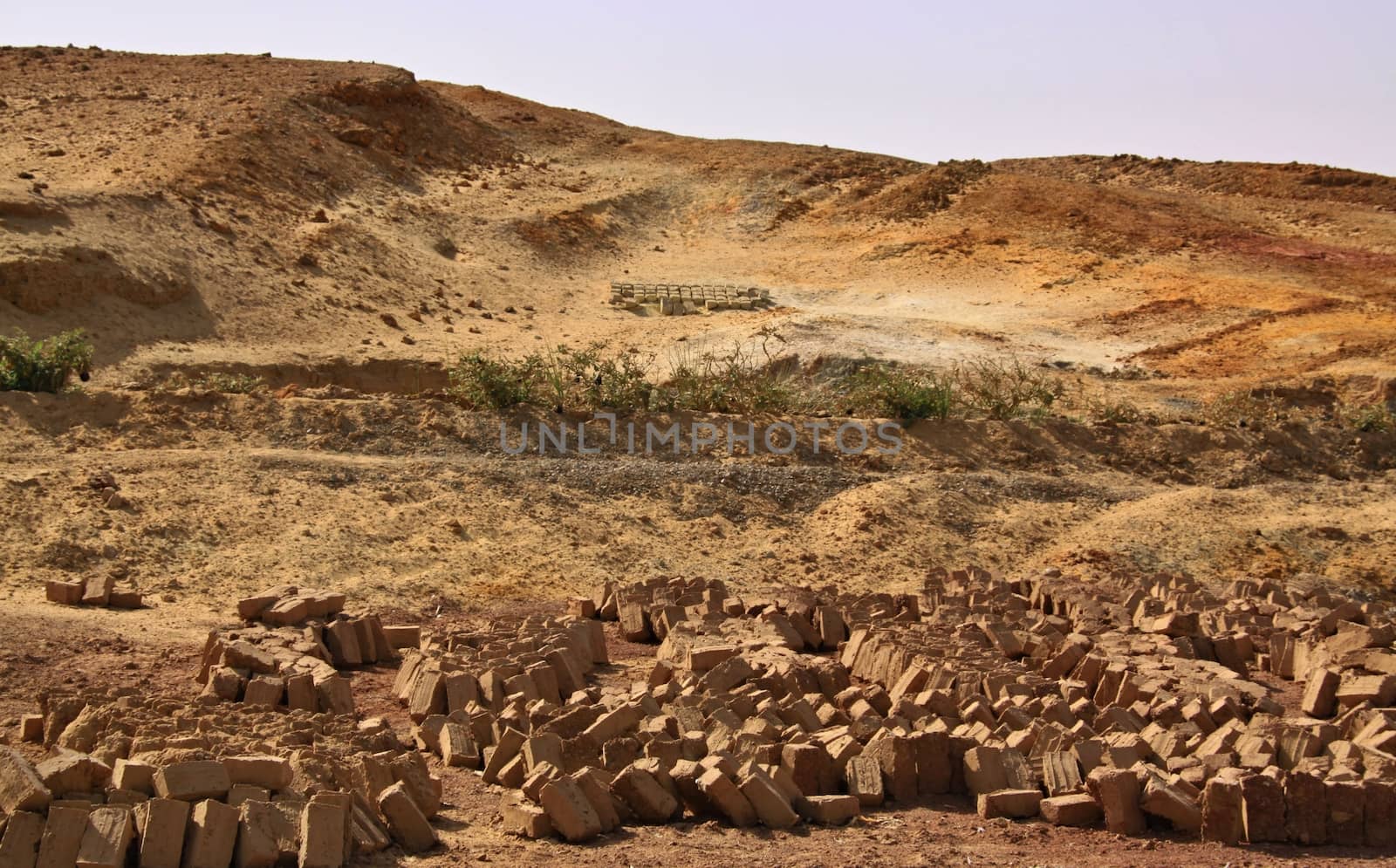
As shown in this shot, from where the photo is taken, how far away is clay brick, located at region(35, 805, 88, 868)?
4.43 meters

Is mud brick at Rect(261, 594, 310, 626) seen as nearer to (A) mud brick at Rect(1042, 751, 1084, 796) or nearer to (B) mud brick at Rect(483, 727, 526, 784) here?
(B) mud brick at Rect(483, 727, 526, 784)

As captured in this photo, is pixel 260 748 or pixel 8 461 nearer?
pixel 260 748

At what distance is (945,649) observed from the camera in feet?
25.8

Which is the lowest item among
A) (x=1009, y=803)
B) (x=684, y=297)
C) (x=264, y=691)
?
(x=1009, y=803)

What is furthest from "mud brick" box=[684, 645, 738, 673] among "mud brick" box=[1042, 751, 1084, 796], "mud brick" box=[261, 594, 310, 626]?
"mud brick" box=[261, 594, 310, 626]

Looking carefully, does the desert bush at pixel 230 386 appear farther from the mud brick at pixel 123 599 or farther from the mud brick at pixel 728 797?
the mud brick at pixel 728 797

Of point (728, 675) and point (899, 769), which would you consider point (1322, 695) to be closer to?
point (899, 769)

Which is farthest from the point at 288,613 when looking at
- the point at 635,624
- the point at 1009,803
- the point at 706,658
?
the point at 1009,803

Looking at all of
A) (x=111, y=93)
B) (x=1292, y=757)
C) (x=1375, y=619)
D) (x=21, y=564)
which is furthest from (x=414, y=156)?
(x=1292, y=757)

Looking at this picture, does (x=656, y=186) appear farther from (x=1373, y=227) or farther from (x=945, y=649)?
(x=945, y=649)

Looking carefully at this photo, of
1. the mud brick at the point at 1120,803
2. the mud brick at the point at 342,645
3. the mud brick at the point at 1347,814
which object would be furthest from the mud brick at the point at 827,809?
the mud brick at the point at 342,645

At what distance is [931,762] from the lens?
20.0 feet

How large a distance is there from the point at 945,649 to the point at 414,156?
25174mm

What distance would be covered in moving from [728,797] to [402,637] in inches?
136
